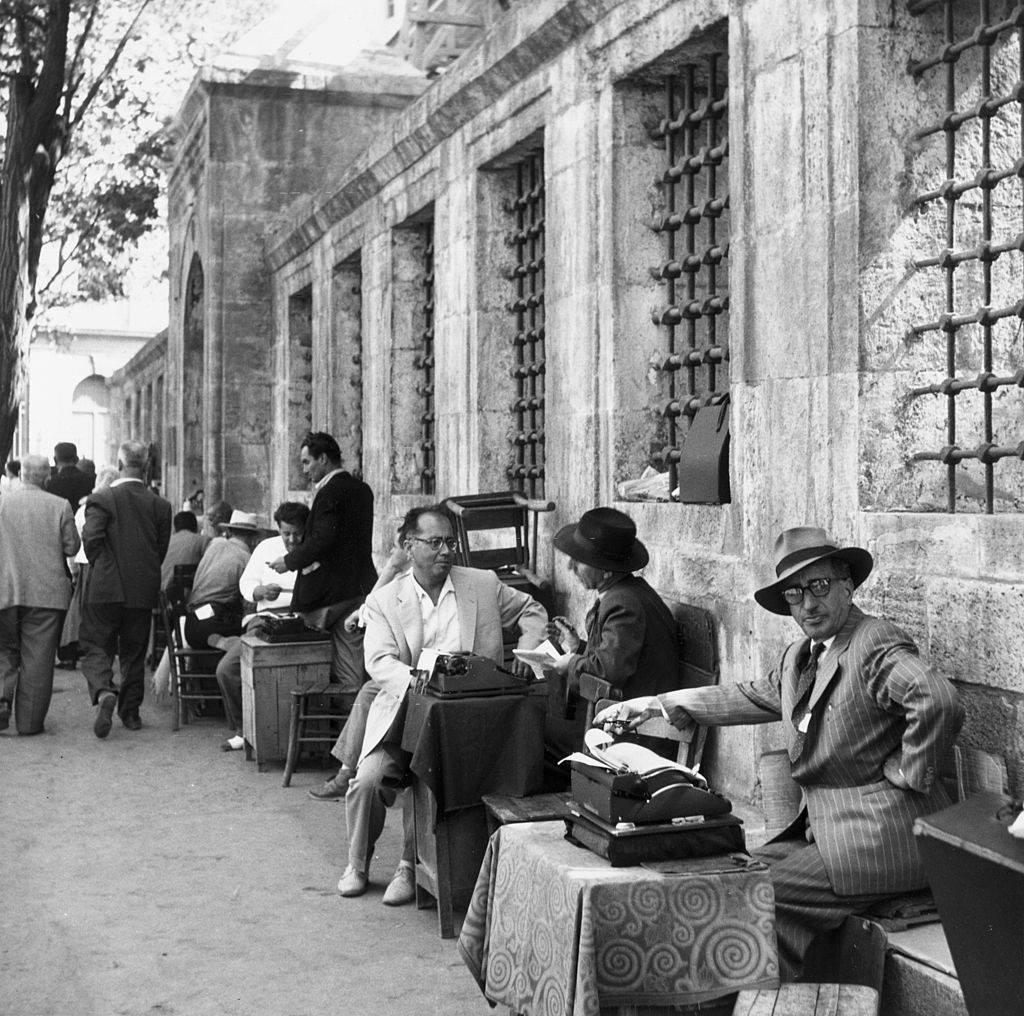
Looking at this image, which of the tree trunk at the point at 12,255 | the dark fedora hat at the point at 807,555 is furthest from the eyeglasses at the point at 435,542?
the tree trunk at the point at 12,255

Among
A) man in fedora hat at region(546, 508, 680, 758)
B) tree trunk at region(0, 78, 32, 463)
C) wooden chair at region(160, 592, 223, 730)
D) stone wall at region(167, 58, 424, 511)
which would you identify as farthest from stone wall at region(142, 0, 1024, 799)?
tree trunk at region(0, 78, 32, 463)

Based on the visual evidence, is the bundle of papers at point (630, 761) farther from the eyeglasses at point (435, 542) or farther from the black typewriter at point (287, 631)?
the black typewriter at point (287, 631)

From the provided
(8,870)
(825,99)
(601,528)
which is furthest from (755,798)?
(8,870)

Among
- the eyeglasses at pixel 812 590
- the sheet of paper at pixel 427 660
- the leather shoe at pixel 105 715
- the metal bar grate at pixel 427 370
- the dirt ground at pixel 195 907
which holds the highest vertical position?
the metal bar grate at pixel 427 370

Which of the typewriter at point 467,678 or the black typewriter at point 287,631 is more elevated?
the typewriter at point 467,678

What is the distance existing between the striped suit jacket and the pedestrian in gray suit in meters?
6.79

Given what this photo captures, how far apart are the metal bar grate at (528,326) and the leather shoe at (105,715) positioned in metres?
2.97

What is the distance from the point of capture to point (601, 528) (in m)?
5.94

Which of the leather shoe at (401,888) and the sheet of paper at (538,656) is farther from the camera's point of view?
the leather shoe at (401,888)

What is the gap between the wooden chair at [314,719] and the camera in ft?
27.5

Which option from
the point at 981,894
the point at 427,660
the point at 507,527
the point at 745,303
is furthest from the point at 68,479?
the point at 981,894

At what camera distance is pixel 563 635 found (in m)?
6.55

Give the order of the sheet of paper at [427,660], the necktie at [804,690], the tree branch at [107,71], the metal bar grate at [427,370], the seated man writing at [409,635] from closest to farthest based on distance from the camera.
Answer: the necktie at [804,690], the sheet of paper at [427,660], the seated man writing at [409,635], the metal bar grate at [427,370], the tree branch at [107,71]

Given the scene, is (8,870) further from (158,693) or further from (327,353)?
(327,353)
